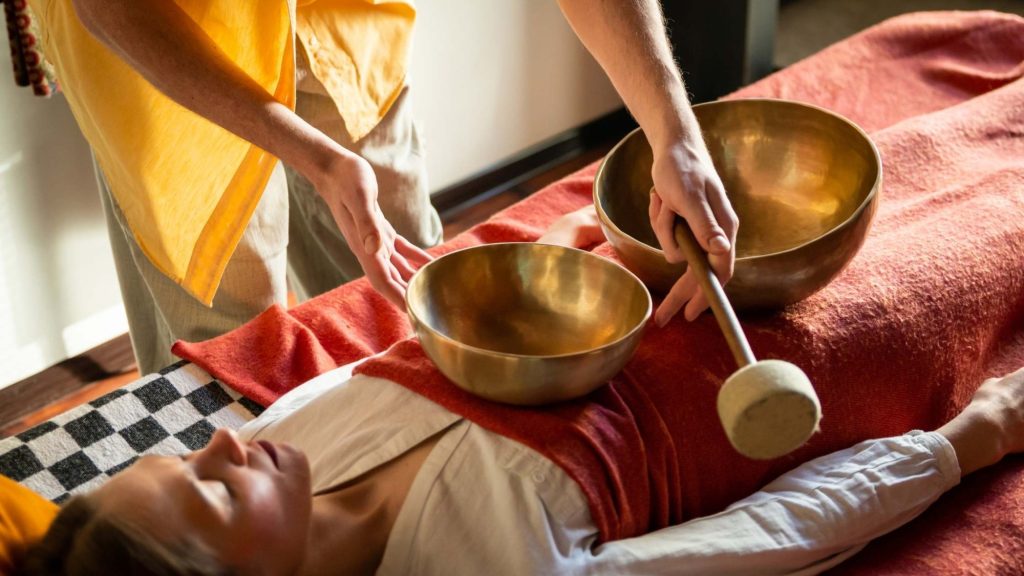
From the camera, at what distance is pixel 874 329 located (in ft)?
4.52

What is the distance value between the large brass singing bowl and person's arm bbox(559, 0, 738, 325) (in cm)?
12

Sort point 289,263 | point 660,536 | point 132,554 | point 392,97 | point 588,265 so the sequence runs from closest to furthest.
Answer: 1. point 132,554
2. point 660,536
3. point 588,265
4. point 392,97
5. point 289,263

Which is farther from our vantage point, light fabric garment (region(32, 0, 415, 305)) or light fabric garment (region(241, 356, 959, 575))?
light fabric garment (region(32, 0, 415, 305))

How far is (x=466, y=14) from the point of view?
271cm

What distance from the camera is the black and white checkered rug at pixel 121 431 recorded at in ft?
4.73

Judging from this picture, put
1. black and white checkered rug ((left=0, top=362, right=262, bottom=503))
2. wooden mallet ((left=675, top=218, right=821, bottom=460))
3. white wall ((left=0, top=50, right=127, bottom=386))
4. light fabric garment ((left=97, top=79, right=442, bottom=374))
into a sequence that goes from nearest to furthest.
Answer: wooden mallet ((left=675, top=218, right=821, bottom=460)) < black and white checkered rug ((left=0, top=362, right=262, bottom=503)) < light fabric garment ((left=97, top=79, right=442, bottom=374)) < white wall ((left=0, top=50, right=127, bottom=386))

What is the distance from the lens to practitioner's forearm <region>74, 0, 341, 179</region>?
1332 mm

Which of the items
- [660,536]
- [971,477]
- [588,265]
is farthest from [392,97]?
[971,477]

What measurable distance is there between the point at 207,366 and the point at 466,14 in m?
1.41

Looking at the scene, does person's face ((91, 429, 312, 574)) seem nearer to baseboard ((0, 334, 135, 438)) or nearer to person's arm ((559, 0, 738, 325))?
person's arm ((559, 0, 738, 325))

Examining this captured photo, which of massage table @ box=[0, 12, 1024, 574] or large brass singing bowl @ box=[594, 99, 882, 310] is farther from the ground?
large brass singing bowl @ box=[594, 99, 882, 310]

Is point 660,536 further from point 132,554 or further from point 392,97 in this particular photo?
point 392,97

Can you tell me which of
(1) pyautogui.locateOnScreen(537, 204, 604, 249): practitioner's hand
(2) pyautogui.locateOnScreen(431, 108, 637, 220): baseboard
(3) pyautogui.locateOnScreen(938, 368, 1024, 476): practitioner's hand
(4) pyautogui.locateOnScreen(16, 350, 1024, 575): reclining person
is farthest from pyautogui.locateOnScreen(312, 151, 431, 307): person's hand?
(2) pyautogui.locateOnScreen(431, 108, 637, 220): baseboard

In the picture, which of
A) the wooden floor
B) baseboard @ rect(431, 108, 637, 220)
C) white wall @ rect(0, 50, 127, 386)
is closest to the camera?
white wall @ rect(0, 50, 127, 386)
